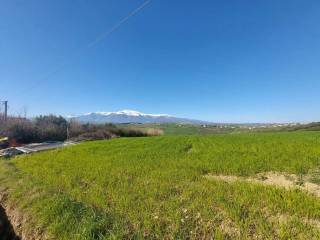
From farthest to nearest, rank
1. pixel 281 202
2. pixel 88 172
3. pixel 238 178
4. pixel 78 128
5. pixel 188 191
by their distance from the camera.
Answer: pixel 78 128, pixel 88 172, pixel 238 178, pixel 188 191, pixel 281 202

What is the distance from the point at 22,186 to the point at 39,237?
178 inches

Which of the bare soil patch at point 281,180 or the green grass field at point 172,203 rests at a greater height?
the bare soil patch at point 281,180

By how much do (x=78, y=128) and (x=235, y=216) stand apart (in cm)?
4928

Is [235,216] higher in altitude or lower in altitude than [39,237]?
higher

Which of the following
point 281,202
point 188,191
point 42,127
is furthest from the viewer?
point 42,127

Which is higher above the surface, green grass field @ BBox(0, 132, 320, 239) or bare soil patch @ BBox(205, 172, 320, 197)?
bare soil patch @ BBox(205, 172, 320, 197)

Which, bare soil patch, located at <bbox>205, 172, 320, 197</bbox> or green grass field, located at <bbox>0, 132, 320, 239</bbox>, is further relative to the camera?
bare soil patch, located at <bbox>205, 172, 320, 197</bbox>

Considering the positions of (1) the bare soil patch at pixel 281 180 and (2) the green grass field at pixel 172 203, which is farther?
(1) the bare soil patch at pixel 281 180

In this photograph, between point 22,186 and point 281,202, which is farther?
point 22,186

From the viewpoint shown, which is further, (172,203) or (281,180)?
(281,180)

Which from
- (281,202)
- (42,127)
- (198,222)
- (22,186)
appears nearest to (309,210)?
(281,202)

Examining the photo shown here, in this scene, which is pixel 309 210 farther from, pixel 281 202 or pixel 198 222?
pixel 198 222

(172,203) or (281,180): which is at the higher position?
(281,180)

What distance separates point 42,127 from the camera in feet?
152
